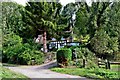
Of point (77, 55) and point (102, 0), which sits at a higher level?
point (102, 0)

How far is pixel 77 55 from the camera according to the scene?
1953cm

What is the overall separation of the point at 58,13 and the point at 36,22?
327cm

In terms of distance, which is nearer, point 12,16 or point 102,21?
point 102,21

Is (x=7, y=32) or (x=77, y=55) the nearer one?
(x=77, y=55)

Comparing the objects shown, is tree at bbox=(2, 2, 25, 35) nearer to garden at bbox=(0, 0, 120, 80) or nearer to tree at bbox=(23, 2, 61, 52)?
garden at bbox=(0, 0, 120, 80)

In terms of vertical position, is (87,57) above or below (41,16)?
below

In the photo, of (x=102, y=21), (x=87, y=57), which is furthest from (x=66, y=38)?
(x=87, y=57)

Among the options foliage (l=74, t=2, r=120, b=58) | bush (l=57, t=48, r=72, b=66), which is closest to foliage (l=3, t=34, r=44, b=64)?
bush (l=57, t=48, r=72, b=66)

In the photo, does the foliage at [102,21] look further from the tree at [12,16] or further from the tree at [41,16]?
the tree at [12,16]

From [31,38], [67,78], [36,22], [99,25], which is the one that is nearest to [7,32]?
[31,38]

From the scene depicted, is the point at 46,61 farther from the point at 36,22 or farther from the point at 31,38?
the point at 31,38

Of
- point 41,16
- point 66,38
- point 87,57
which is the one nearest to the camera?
point 87,57

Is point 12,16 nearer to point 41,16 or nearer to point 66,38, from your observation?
point 66,38

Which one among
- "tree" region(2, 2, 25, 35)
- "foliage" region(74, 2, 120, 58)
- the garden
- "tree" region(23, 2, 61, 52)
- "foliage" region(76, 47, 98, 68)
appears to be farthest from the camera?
"tree" region(2, 2, 25, 35)
